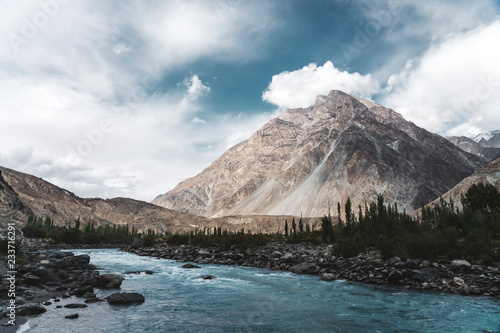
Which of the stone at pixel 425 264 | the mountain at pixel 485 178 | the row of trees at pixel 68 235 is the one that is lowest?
the row of trees at pixel 68 235

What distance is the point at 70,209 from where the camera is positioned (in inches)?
5797

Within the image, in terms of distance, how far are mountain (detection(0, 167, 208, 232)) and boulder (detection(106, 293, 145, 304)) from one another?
A: 103m

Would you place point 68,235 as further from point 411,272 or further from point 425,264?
point 425,264

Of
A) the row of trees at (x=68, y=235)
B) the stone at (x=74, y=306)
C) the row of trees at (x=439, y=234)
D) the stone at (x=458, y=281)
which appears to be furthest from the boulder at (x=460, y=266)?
the row of trees at (x=68, y=235)

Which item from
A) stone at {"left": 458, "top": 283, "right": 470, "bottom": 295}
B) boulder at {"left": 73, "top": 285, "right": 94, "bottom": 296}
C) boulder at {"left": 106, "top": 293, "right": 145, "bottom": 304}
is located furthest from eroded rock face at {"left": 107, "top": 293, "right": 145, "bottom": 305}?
stone at {"left": 458, "top": 283, "right": 470, "bottom": 295}

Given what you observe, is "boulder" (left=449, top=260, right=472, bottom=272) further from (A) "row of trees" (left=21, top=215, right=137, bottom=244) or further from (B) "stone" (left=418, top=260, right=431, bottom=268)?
(A) "row of trees" (left=21, top=215, right=137, bottom=244)

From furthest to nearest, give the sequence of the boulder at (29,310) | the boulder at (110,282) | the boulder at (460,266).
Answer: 1. the boulder at (460,266)
2. the boulder at (110,282)
3. the boulder at (29,310)

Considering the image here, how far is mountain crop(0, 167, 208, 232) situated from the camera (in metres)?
127

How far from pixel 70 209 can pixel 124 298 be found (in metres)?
154

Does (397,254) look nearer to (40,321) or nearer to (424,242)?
(424,242)

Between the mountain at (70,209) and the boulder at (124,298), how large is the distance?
102718mm

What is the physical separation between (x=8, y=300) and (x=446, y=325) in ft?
70.9

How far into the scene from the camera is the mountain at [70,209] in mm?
126688

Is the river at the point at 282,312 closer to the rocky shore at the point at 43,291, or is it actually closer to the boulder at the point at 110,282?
the rocky shore at the point at 43,291
